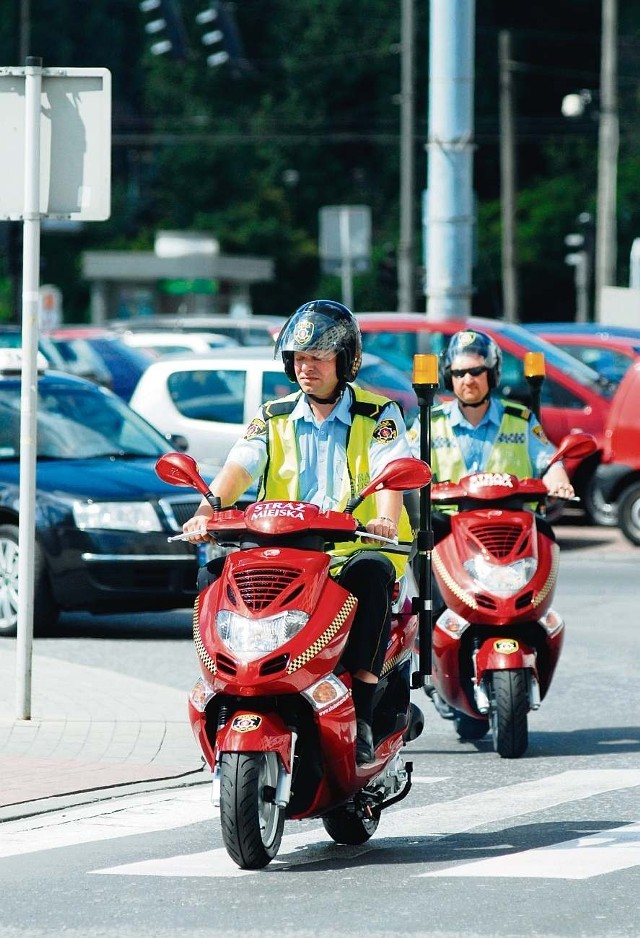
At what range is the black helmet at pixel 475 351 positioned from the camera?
947 cm

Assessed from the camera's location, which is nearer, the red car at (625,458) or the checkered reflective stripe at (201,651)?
Answer: the checkered reflective stripe at (201,651)

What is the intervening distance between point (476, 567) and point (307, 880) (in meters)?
3.00

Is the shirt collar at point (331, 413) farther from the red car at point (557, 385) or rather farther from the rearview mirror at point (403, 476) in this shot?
the red car at point (557, 385)

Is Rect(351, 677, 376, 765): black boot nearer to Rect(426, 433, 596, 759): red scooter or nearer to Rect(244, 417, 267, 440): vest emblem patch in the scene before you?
Rect(244, 417, 267, 440): vest emblem patch

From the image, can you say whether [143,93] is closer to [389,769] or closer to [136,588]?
[136,588]

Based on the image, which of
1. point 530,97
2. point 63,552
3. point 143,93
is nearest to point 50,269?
point 143,93

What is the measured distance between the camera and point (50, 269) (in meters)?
63.5

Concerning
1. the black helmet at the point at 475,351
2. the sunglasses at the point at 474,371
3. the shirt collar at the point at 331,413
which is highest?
the black helmet at the point at 475,351

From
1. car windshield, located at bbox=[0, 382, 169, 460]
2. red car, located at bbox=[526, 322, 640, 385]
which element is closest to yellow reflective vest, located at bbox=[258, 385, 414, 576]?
car windshield, located at bbox=[0, 382, 169, 460]

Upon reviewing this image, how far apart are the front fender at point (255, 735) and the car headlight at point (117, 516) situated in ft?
21.3

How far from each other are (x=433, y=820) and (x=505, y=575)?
182 cm

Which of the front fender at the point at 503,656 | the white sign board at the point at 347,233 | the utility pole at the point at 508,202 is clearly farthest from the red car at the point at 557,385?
the utility pole at the point at 508,202

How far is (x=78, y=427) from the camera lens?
45.4ft

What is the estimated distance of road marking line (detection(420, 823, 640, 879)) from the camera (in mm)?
6590
